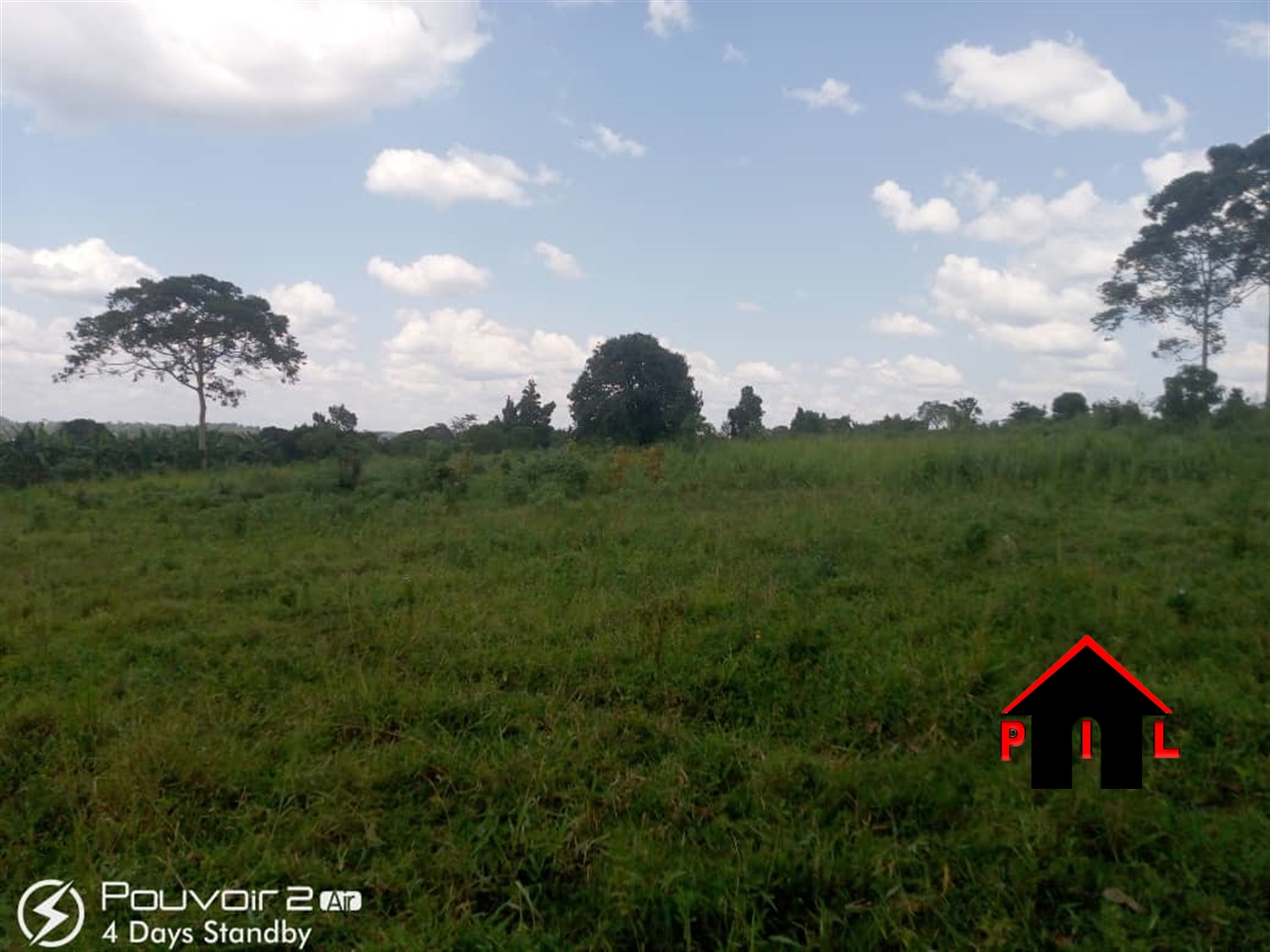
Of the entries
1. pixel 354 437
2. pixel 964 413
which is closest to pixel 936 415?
pixel 964 413

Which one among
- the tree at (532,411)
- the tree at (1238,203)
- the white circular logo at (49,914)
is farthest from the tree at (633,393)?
the white circular logo at (49,914)

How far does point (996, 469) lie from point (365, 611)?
292 inches

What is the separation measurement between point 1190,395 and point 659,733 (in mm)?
11656

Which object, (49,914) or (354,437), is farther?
(354,437)

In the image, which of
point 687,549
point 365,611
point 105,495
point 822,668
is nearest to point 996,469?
point 687,549

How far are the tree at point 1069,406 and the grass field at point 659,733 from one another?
857cm

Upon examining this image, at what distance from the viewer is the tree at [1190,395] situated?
11.6m

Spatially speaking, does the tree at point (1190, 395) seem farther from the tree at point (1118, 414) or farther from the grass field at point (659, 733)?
the grass field at point (659, 733)

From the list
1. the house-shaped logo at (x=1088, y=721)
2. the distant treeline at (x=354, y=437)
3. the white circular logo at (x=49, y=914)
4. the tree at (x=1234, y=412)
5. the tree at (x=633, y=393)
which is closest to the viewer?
the white circular logo at (x=49, y=914)

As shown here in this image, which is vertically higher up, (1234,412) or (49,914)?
(1234,412)

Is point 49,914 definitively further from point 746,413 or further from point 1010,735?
point 746,413

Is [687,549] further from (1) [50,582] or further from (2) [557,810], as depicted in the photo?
(1) [50,582]

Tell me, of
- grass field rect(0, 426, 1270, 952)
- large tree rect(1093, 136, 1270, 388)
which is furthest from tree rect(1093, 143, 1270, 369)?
grass field rect(0, 426, 1270, 952)

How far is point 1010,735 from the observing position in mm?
3359
